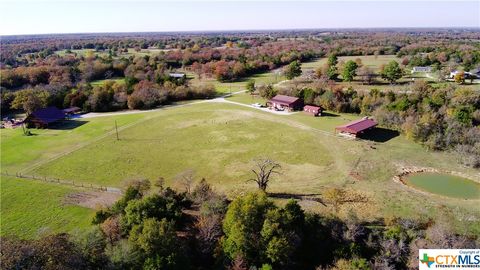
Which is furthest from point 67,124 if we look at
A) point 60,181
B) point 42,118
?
point 60,181

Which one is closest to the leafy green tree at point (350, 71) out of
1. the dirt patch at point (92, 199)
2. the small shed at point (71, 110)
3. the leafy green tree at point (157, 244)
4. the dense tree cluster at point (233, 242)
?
the dense tree cluster at point (233, 242)

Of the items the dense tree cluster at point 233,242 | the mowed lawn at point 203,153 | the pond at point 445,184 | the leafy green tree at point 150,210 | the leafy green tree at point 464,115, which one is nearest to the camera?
the dense tree cluster at point 233,242

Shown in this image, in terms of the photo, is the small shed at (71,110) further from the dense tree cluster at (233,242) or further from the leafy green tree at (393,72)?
the leafy green tree at (393,72)

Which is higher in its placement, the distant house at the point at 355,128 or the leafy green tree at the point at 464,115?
the leafy green tree at the point at 464,115

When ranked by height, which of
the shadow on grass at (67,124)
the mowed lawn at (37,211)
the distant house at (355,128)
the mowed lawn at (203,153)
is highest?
the distant house at (355,128)

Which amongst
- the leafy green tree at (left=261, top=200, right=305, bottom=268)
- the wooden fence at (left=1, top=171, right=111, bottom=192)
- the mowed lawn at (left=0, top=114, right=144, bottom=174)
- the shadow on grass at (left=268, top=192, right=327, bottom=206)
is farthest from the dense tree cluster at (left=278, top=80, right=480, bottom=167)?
the wooden fence at (left=1, top=171, right=111, bottom=192)

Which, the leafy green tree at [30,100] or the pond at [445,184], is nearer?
the pond at [445,184]

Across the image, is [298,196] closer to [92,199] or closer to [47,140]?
[92,199]
